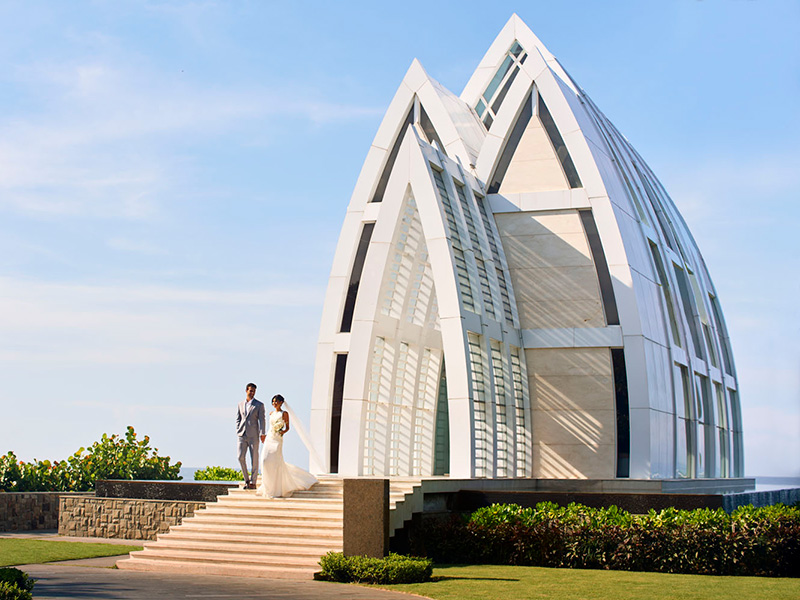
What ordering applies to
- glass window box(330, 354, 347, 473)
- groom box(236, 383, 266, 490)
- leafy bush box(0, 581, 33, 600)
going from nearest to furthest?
leafy bush box(0, 581, 33, 600), groom box(236, 383, 266, 490), glass window box(330, 354, 347, 473)

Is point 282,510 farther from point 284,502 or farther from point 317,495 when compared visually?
point 317,495

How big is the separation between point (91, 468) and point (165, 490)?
8.25m

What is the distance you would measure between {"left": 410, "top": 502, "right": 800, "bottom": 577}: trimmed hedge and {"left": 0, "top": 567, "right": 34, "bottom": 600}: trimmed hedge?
804cm

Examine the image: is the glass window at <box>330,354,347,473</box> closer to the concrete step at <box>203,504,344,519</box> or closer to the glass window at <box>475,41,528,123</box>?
the concrete step at <box>203,504,344,519</box>

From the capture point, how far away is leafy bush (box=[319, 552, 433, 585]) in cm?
1311

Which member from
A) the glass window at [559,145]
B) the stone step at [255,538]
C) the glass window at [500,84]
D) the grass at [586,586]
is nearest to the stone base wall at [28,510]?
the stone step at [255,538]

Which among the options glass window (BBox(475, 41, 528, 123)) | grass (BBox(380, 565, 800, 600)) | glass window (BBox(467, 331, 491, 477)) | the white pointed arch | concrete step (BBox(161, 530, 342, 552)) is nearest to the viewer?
grass (BBox(380, 565, 800, 600))

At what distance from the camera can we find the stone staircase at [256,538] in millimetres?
14570

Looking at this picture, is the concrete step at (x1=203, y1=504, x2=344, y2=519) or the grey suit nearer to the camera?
the concrete step at (x1=203, y1=504, x2=344, y2=519)

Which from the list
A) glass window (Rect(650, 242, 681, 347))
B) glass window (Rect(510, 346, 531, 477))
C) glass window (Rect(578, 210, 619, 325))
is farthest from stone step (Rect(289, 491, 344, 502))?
glass window (Rect(650, 242, 681, 347))

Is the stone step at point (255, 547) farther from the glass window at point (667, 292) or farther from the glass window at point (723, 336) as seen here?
the glass window at point (723, 336)

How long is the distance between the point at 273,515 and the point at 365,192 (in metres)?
12.6

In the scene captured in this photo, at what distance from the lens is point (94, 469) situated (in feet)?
89.2

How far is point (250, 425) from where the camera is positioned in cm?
1791
